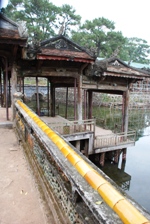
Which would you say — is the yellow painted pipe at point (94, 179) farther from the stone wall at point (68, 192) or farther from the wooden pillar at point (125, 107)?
the wooden pillar at point (125, 107)

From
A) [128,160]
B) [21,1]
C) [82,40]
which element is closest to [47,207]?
[128,160]

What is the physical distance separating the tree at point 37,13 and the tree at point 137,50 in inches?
1005

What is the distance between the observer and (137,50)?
54.3 meters

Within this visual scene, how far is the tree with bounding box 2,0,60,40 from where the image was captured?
31062 millimetres

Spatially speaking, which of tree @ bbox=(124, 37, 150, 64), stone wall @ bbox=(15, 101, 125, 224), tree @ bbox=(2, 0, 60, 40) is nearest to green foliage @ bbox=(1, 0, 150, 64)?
tree @ bbox=(2, 0, 60, 40)

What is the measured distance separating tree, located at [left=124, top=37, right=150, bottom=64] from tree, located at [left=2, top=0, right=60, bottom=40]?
25.5 meters

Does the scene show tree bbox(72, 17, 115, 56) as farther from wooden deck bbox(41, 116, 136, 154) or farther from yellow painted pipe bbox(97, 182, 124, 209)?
yellow painted pipe bbox(97, 182, 124, 209)

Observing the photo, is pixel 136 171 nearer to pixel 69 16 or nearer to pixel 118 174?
pixel 118 174

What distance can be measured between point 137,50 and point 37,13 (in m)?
32.4

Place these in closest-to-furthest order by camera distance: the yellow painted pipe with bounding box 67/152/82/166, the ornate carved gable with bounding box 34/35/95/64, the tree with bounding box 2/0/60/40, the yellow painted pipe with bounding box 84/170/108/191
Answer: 1. the yellow painted pipe with bounding box 84/170/108/191
2. the yellow painted pipe with bounding box 67/152/82/166
3. the ornate carved gable with bounding box 34/35/95/64
4. the tree with bounding box 2/0/60/40

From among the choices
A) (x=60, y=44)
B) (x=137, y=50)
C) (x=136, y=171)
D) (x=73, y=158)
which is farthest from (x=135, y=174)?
(x=137, y=50)

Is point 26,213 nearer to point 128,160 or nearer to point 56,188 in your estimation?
point 56,188

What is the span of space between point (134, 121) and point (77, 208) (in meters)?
24.5

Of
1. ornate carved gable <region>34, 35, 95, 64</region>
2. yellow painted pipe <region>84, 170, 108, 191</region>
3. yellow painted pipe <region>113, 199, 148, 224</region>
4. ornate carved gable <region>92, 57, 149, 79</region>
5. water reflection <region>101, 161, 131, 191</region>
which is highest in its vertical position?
ornate carved gable <region>34, 35, 95, 64</region>
